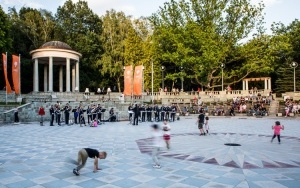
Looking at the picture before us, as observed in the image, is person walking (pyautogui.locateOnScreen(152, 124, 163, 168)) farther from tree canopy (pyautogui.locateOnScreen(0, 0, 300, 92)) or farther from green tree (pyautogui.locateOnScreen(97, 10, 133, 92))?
green tree (pyautogui.locateOnScreen(97, 10, 133, 92))

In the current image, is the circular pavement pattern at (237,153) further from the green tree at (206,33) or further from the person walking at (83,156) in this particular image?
the green tree at (206,33)

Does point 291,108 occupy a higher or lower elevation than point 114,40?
lower

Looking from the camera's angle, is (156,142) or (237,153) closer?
(156,142)

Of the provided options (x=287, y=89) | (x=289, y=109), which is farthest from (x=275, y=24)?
(x=289, y=109)

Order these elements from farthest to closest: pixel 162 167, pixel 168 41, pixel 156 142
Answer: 1. pixel 168 41
2. pixel 162 167
3. pixel 156 142

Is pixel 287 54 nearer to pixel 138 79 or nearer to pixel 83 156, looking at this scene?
pixel 138 79

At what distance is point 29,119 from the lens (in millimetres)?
27891

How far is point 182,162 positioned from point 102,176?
3.04m

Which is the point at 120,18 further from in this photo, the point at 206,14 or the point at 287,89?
the point at 287,89

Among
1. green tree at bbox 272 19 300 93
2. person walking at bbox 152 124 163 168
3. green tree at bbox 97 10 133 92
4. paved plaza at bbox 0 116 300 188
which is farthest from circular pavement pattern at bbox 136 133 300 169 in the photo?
green tree at bbox 97 10 133 92

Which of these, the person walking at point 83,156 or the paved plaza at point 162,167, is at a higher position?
the person walking at point 83,156

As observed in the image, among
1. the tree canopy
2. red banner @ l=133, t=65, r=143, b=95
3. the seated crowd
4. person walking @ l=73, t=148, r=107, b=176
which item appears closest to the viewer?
person walking @ l=73, t=148, r=107, b=176

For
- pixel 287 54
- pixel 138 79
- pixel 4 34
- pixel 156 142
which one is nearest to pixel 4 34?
pixel 4 34

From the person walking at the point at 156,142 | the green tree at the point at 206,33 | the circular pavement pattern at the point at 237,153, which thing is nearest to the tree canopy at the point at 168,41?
the green tree at the point at 206,33
